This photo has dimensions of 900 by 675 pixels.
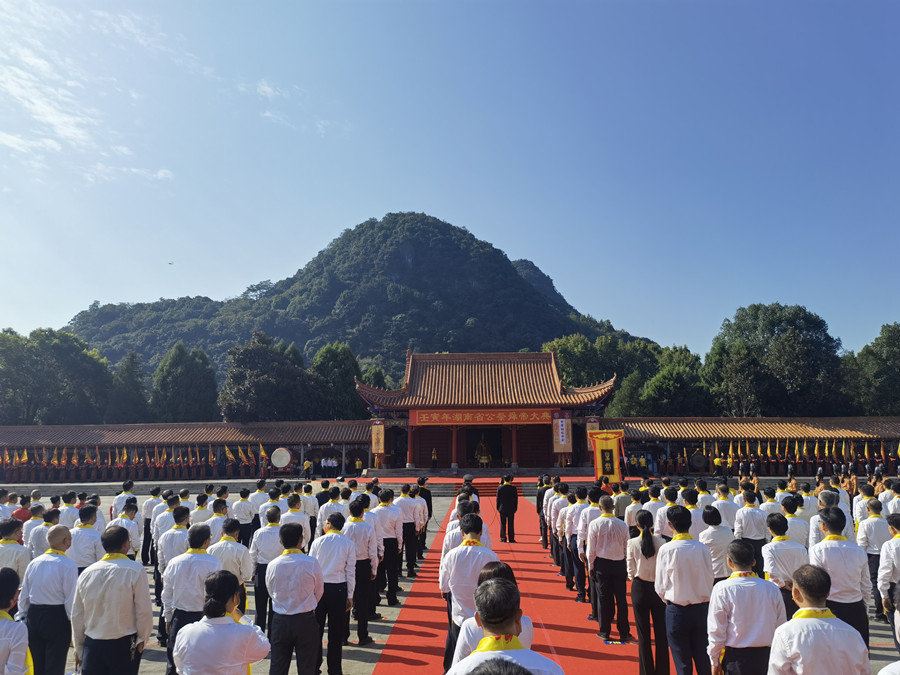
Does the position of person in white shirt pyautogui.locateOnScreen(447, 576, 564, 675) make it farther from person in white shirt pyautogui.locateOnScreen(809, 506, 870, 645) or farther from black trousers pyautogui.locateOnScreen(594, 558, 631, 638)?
black trousers pyautogui.locateOnScreen(594, 558, 631, 638)

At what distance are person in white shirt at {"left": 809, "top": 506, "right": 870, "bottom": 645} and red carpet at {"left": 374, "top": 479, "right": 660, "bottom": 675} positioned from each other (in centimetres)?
182

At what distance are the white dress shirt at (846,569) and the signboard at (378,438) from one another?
22296 millimetres

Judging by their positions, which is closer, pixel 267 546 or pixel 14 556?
pixel 14 556

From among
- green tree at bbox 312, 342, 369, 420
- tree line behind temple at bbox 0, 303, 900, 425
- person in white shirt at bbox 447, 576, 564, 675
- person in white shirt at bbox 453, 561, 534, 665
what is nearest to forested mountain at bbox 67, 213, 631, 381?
green tree at bbox 312, 342, 369, 420

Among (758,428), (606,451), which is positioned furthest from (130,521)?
(758,428)

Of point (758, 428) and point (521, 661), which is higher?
point (521, 661)

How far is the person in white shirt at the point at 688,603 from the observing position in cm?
436

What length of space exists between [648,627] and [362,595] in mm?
2934

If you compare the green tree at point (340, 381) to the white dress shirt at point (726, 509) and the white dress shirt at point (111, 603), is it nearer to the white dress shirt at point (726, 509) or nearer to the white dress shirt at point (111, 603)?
the white dress shirt at point (726, 509)

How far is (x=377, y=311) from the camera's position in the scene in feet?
236

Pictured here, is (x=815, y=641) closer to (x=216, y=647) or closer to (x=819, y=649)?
(x=819, y=649)

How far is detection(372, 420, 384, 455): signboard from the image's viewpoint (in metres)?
26.0

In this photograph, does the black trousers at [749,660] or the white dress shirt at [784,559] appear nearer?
the black trousers at [749,660]

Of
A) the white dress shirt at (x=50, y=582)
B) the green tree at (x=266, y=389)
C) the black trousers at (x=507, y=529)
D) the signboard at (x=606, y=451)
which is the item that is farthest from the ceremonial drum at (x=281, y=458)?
the white dress shirt at (x=50, y=582)
